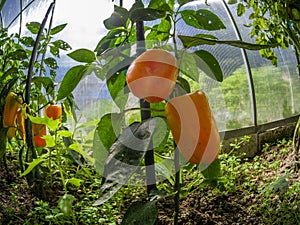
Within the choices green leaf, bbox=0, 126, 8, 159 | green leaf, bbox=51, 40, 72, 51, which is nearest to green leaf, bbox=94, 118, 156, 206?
green leaf, bbox=0, 126, 8, 159

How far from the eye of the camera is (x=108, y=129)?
2.00ft

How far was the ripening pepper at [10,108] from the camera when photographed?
0.78 metres

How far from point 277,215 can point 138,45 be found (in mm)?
459

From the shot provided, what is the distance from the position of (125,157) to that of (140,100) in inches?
4.7

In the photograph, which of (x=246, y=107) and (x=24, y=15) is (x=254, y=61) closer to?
(x=246, y=107)

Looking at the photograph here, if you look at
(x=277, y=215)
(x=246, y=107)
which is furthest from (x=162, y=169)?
(x=246, y=107)

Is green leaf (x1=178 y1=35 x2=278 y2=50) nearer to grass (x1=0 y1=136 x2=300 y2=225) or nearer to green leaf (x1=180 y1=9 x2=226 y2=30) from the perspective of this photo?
green leaf (x1=180 y1=9 x2=226 y2=30)

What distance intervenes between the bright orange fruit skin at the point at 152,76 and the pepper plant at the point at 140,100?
0.05 metres

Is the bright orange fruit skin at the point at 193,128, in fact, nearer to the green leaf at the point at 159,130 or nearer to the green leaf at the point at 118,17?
the green leaf at the point at 159,130

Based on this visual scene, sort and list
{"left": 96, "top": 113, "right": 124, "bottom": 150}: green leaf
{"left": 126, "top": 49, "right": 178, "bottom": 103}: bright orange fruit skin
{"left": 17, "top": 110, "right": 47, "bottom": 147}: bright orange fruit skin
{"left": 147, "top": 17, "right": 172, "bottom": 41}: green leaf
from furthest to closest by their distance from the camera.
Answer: {"left": 17, "top": 110, "right": 47, "bottom": 147}: bright orange fruit skin
{"left": 147, "top": 17, "right": 172, "bottom": 41}: green leaf
{"left": 96, "top": 113, "right": 124, "bottom": 150}: green leaf
{"left": 126, "top": 49, "right": 178, "bottom": 103}: bright orange fruit skin

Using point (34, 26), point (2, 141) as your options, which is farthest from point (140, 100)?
point (34, 26)

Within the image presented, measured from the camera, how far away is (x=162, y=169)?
0.72 meters

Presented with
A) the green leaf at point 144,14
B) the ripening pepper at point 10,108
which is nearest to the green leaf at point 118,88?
the green leaf at point 144,14

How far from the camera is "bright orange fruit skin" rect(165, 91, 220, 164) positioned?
494mm
